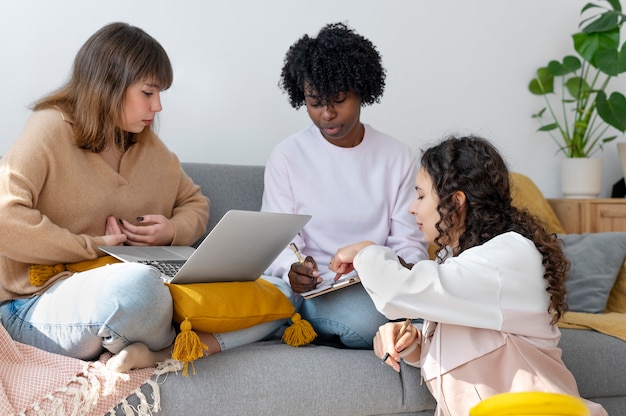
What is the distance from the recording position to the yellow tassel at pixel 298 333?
1728 mm

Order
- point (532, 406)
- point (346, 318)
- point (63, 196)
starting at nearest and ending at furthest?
point (532, 406), point (63, 196), point (346, 318)

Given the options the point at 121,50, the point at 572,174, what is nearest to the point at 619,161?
the point at 572,174

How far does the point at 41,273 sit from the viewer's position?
5.24 feet

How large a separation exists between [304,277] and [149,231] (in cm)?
39

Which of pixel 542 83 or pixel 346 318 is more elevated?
pixel 542 83

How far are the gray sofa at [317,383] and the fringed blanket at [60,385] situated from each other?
26 mm

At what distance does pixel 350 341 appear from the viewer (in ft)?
5.86

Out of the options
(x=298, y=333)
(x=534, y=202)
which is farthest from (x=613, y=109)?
(x=298, y=333)

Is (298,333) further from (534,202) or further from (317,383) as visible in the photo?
(534,202)

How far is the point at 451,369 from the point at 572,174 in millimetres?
1727

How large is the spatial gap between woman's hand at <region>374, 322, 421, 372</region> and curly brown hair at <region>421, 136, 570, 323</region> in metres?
0.18

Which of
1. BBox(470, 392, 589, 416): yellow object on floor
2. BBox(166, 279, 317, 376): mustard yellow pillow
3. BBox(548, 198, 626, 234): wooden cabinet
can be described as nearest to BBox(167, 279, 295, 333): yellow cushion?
BBox(166, 279, 317, 376): mustard yellow pillow

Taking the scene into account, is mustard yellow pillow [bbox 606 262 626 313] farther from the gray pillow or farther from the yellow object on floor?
the yellow object on floor

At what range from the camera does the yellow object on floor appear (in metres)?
0.43
